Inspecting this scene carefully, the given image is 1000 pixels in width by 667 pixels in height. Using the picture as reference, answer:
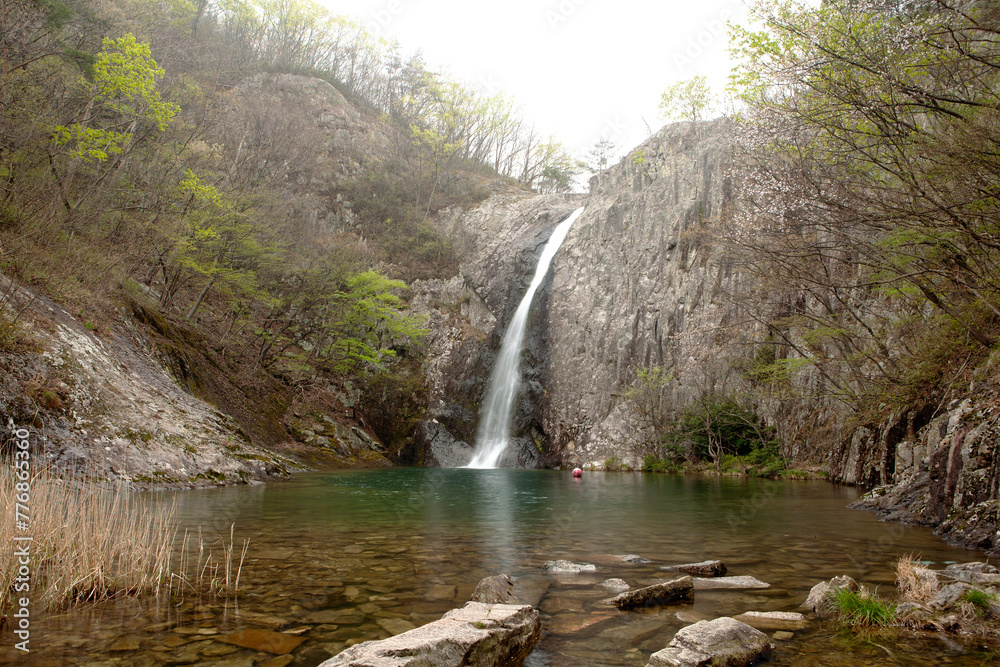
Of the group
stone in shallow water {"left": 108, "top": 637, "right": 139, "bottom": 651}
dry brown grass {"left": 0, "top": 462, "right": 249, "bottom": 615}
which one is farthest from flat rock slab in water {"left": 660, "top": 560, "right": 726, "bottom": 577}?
stone in shallow water {"left": 108, "top": 637, "right": 139, "bottom": 651}

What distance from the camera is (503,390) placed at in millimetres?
28969

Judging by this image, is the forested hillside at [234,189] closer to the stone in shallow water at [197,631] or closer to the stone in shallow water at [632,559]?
the stone in shallow water at [197,631]

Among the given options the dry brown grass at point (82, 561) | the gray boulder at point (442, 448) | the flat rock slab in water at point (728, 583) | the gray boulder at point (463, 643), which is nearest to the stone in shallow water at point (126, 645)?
the dry brown grass at point (82, 561)

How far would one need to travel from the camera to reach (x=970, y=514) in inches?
247

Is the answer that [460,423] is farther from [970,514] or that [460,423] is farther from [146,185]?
[970,514]

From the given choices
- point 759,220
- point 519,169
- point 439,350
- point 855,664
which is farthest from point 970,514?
point 519,169

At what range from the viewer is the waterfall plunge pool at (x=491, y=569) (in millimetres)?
3117

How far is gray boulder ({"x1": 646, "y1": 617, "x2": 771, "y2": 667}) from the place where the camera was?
283cm

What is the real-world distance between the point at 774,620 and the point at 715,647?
43.3 inches

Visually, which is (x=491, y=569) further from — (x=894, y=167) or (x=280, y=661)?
(x=894, y=167)

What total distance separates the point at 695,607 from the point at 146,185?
60.6ft

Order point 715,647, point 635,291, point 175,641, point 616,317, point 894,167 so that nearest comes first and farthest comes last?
point 715,647 < point 175,641 < point 894,167 < point 635,291 < point 616,317

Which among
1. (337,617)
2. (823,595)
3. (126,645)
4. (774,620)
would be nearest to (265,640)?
(337,617)

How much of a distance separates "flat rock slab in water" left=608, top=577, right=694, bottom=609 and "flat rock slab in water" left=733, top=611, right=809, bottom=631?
0.49 m
